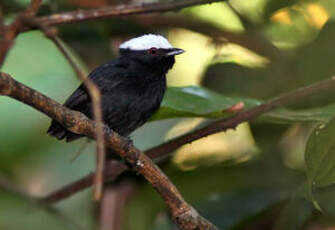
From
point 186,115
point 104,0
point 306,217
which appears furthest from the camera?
point 104,0

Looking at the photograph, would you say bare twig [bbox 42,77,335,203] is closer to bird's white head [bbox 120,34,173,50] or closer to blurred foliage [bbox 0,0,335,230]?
blurred foliage [bbox 0,0,335,230]

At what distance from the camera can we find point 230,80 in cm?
366

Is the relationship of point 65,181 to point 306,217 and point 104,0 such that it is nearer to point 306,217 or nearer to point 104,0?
point 104,0

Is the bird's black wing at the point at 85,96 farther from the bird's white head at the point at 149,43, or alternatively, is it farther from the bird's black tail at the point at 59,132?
the bird's white head at the point at 149,43

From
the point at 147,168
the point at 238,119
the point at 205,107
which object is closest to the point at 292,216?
the point at 238,119

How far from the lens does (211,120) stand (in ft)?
10.6

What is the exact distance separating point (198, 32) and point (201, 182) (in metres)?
1.08

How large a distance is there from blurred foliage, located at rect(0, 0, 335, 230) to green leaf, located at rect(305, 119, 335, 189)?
39 cm

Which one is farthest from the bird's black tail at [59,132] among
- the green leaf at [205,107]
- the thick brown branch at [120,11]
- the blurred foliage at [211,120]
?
the thick brown branch at [120,11]

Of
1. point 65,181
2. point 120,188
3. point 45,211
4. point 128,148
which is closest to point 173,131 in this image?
point 120,188

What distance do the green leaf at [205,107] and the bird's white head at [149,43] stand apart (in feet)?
3.02

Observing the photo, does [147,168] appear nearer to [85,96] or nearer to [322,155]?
[322,155]

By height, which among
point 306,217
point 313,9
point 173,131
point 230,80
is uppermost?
point 313,9

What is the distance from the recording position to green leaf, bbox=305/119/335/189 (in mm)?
2309
